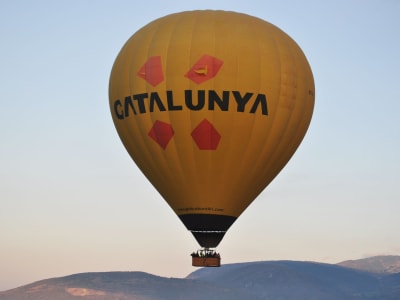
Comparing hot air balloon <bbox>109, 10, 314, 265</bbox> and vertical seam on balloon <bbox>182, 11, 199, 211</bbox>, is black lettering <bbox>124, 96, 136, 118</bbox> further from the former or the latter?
vertical seam on balloon <bbox>182, 11, 199, 211</bbox>

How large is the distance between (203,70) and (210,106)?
7.08 feet

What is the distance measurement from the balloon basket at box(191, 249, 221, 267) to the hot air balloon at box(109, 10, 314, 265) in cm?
67

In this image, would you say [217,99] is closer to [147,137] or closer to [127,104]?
[147,137]

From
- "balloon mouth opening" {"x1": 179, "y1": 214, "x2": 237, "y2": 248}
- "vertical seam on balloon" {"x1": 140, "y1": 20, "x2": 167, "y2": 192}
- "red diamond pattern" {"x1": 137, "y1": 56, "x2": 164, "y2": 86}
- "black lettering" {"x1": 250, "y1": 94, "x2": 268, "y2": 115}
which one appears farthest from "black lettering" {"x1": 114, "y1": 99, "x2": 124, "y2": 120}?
"black lettering" {"x1": 250, "y1": 94, "x2": 268, "y2": 115}

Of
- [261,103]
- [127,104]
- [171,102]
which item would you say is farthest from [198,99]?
[127,104]

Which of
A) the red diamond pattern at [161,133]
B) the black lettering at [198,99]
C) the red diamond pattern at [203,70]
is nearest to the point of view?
the red diamond pattern at [203,70]

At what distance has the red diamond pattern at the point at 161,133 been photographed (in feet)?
163

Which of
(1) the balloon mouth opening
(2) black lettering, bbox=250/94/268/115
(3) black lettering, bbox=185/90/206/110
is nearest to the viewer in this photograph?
(3) black lettering, bbox=185/90/206/110

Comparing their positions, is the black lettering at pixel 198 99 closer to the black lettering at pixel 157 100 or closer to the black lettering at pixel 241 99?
the black lettering at pixel 157 100

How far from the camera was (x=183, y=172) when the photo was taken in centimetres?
5031

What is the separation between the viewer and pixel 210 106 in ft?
160

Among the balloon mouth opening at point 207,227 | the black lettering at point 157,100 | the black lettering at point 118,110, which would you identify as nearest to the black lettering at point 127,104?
the black lettering at point 118,110

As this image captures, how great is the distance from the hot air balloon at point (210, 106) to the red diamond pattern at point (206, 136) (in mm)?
60

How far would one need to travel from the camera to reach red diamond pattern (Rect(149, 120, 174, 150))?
49.6m
